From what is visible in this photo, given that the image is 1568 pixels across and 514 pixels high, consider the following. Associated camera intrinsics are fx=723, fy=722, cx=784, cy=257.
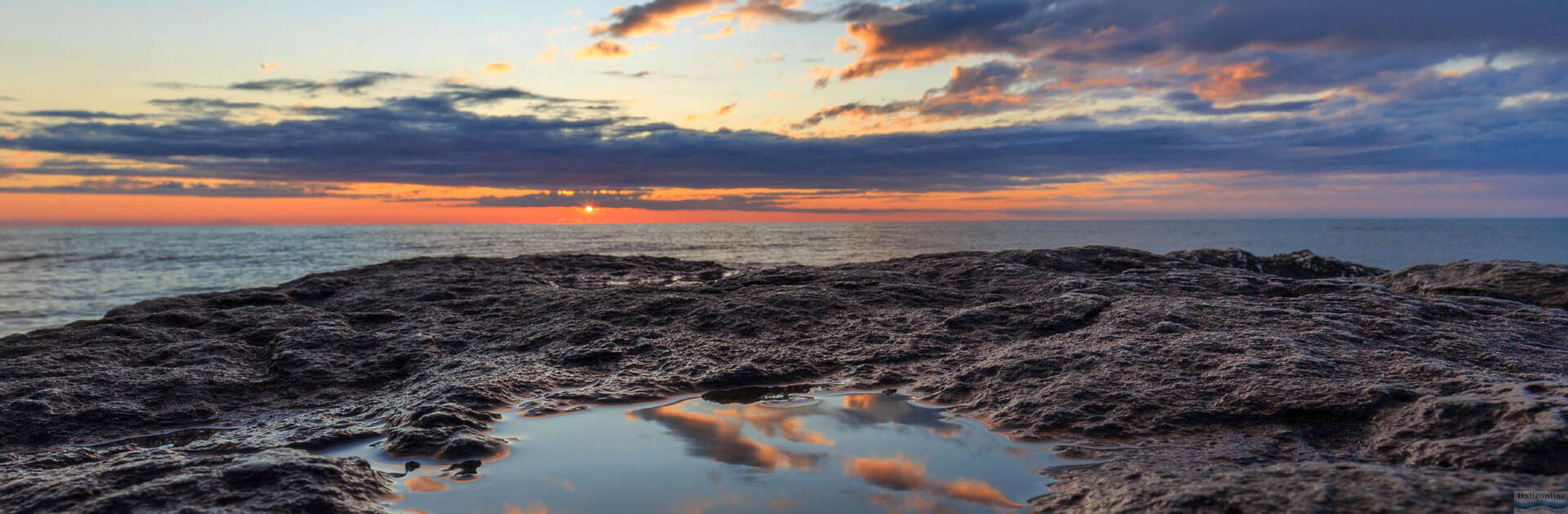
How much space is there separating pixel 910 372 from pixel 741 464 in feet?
5.09

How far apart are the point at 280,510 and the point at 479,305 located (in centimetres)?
391

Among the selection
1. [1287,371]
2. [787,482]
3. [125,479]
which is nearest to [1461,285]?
[1287,371]

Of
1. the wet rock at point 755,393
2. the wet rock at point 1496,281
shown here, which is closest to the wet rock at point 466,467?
the wet rock at point 755,393

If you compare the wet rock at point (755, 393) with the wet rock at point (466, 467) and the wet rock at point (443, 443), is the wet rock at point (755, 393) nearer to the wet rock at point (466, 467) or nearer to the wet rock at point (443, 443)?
the wet rock at point (443, 443)

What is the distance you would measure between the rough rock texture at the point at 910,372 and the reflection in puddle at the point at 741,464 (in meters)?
0.17

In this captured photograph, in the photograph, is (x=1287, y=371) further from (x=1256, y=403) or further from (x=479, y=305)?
(x=479, y=305)

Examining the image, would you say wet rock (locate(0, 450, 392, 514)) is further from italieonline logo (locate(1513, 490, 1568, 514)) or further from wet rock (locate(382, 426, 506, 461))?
italieonline logo (locate(1513, 490, 1568, 514))

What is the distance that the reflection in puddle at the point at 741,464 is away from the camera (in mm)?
2400

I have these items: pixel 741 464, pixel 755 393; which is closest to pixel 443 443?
pixel 741 464

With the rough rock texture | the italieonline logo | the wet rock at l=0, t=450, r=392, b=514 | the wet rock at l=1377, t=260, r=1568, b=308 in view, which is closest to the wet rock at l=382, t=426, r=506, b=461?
the rough rock texture

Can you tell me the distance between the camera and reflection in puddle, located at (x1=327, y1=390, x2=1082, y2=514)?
240cm

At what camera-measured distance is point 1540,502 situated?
1805 mm

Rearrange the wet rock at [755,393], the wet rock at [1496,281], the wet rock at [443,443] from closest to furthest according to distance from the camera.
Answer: the wet rock at [443,443] → the wet rock at [755,393] → the wet rock at [1496,281]

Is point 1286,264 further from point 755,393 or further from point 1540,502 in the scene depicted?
point 1540,502
